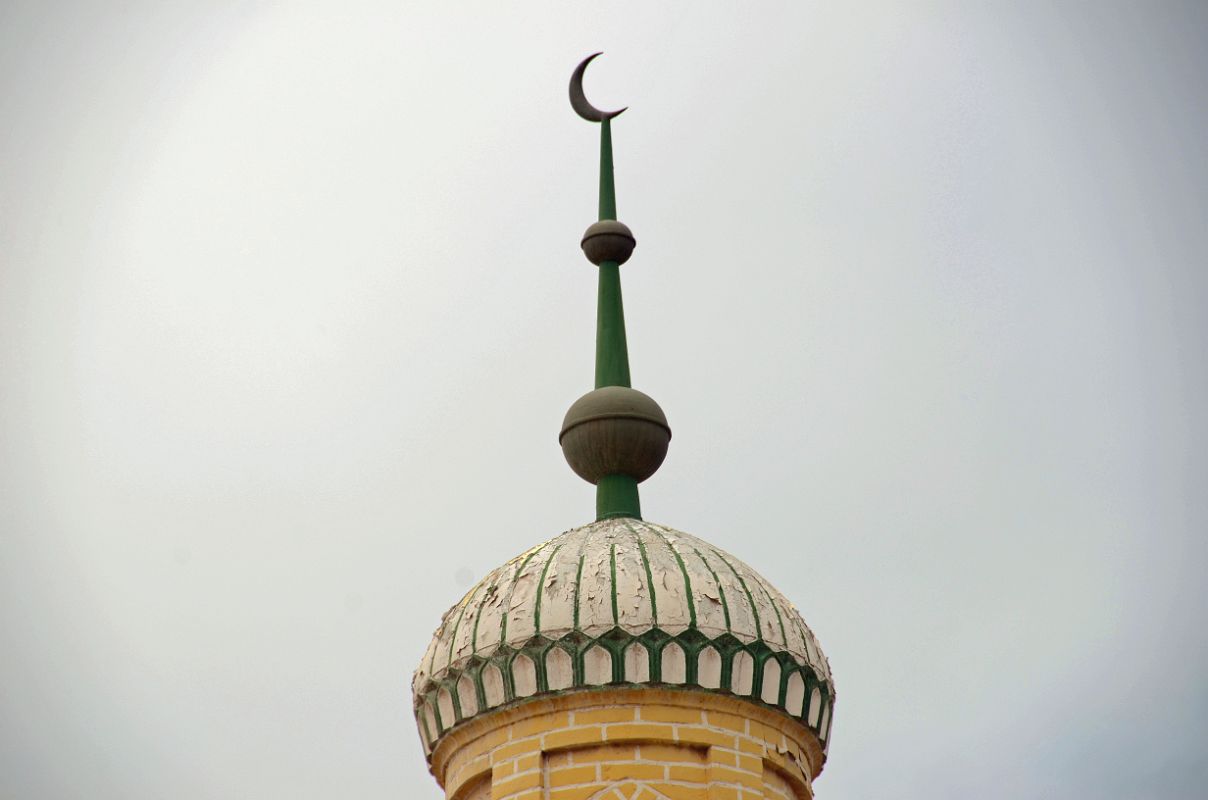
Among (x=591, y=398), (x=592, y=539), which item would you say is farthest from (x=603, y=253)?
(x=592, y=539)

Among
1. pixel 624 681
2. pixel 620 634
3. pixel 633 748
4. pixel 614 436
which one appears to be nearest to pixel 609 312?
pixel 614 436

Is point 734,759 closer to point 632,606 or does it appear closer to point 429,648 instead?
point 632,606

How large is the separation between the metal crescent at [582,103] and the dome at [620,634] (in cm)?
415

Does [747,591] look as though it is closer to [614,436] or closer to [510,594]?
[510,594]

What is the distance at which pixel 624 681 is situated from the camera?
11367 mm

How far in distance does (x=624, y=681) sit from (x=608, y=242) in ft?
13.2

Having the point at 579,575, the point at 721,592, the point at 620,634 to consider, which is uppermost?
the point at 579,575

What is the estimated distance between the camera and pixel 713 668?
11.5 meters

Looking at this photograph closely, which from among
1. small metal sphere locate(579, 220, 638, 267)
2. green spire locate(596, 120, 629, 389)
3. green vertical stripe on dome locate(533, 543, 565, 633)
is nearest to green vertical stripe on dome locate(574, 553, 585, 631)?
green vertical stripe on dome locate(533, 543, 565, 633)

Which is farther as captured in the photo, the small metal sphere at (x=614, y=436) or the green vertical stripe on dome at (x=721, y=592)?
the small metal sphere at (x=614, y=436)

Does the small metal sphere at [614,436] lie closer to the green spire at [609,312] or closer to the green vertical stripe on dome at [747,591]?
the green spire at [609,312]

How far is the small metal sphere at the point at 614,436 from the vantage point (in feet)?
42.4

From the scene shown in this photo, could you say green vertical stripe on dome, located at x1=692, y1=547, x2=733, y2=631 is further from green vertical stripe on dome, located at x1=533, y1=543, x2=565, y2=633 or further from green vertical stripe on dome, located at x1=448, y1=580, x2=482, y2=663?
green vertical stripe on dome, located at x1=448, y1=580, x2=482, y2=663

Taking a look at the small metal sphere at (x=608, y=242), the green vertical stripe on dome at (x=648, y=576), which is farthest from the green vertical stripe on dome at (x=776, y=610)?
the small metal sphere at (x=608, y=242)
